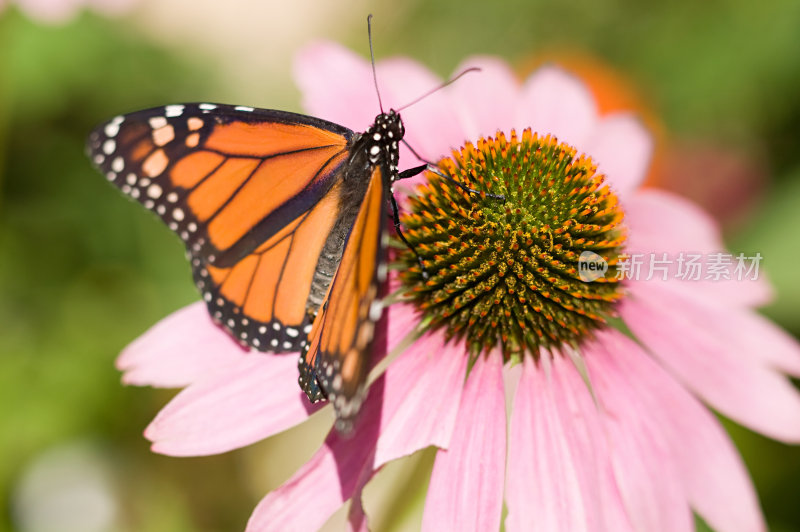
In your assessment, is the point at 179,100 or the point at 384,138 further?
the point at 179,100

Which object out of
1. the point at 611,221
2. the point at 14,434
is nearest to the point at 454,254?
the point at 611,221

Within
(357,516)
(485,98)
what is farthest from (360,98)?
(357,516)

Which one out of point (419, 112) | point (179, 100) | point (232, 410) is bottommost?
point (232, 410)

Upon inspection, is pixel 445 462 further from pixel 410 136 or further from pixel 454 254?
pixel 410 136

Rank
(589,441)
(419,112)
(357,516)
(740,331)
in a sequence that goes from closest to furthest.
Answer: (357,516) → (589,441) → (740,331) → (419,112)

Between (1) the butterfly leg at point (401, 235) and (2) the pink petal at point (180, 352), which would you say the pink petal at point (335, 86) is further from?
(2) the pink petal at point (180, 352)

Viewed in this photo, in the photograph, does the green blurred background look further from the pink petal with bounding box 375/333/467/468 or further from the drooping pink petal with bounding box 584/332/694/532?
the drooping pink petal with bounding box 584/332/694/532

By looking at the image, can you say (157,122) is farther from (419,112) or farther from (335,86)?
(419,112)
